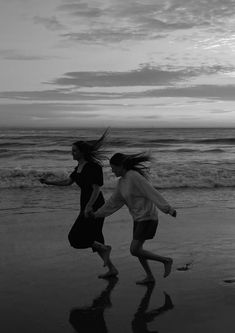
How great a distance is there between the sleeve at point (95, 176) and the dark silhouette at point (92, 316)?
1.34 meters

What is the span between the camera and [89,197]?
5.75 metres

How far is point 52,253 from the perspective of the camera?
Answer: 6.85 meters

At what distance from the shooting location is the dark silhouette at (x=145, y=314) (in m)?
4.23

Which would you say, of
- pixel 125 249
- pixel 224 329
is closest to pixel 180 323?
pixel 224 329

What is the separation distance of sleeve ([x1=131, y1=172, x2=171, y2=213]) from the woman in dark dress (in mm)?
543

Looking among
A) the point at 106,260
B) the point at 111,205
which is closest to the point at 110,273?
the point at 106,260

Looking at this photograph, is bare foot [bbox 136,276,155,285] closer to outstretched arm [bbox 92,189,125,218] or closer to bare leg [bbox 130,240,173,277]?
bare leg [bbox 130,240,173,277]

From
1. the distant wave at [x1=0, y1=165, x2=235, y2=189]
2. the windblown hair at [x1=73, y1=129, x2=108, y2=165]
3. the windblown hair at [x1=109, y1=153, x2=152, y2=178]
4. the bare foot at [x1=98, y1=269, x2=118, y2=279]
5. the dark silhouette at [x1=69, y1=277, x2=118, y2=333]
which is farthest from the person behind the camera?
the distant wave at [x1=0, y1=165, x2=235, y2=189]

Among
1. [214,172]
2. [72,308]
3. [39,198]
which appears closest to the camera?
[72,308]

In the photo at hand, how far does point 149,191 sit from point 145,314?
136 cm

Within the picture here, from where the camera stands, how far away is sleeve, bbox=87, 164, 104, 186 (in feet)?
18.6

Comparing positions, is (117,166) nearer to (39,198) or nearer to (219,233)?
(219,233)

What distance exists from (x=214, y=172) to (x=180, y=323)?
13.4 meters

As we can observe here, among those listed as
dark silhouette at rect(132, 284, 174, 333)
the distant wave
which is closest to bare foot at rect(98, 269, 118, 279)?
dark silhouette at rect(132, 284, 174, 333)
